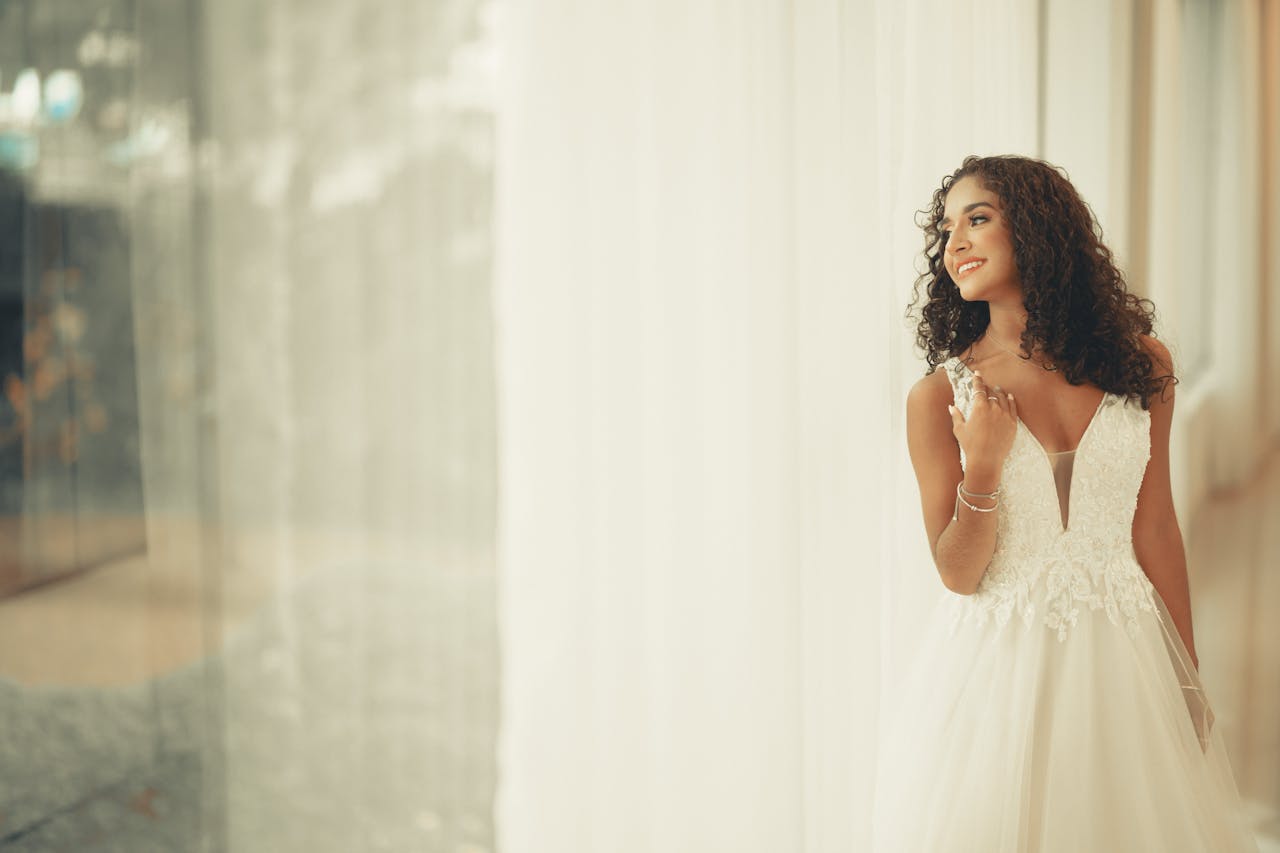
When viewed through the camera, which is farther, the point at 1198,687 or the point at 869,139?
the point at 869,139

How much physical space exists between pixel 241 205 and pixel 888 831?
5.85 feet

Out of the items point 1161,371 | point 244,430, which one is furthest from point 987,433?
point 244,430

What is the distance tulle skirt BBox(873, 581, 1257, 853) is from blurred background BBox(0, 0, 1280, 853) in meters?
0.35

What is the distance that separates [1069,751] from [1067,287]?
0.58m

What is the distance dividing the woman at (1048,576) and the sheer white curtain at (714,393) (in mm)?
289

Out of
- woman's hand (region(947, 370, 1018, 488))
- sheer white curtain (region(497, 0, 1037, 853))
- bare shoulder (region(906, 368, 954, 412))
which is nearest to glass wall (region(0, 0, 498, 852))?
sheer white curtain (region(497, 0, 1037, 853))

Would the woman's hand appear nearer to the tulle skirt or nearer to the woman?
the woman

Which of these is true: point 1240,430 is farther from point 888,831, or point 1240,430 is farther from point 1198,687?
point 888,831

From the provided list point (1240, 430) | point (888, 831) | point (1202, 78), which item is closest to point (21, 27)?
point (888, 831)

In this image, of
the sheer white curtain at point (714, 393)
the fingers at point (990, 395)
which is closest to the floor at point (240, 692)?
the sheer white curtain at point (714, 393)

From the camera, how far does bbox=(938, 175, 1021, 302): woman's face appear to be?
133 cm

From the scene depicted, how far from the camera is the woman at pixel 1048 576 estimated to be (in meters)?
1.22

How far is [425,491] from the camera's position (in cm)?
216

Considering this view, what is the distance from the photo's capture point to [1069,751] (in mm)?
1220
